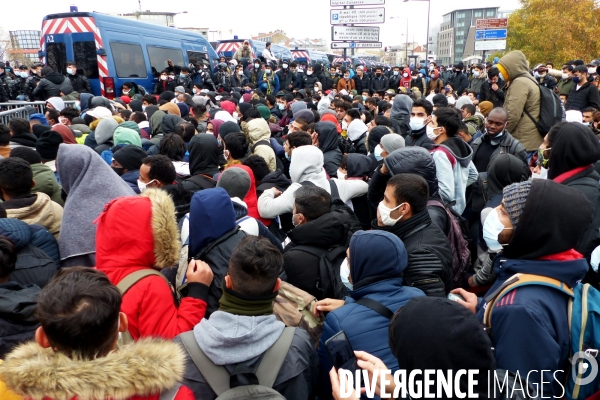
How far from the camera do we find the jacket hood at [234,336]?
1799 mm

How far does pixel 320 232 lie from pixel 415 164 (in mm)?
1096

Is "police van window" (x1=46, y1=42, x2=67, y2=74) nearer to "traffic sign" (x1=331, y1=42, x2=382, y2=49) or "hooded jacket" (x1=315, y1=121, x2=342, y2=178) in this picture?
"hooded jacket" (x1=315, y1=121, x2=342, y2=178)

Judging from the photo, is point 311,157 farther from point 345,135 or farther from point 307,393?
point 345,135

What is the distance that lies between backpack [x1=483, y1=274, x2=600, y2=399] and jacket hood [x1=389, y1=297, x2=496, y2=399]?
51 cm

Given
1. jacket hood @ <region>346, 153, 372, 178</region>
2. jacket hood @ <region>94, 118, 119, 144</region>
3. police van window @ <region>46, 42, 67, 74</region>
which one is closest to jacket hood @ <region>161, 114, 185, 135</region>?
jacket hood @ <region>94, 118, 119, 144</region>

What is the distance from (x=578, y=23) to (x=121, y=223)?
31580 mm

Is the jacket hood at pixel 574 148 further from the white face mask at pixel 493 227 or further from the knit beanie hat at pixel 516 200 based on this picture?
the knit beanie hat at pixel 516 200

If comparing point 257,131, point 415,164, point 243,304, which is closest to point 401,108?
point 257,131

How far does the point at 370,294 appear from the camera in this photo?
2.21 m

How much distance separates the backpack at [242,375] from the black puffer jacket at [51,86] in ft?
34.3

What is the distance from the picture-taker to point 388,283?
222 cm

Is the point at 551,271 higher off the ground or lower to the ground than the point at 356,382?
higher

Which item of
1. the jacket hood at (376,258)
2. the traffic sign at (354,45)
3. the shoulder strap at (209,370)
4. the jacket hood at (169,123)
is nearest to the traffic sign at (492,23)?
the traffic sign at (354,45)

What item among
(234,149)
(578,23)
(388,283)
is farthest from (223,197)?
(578,23)
